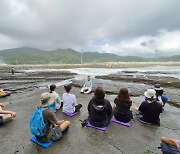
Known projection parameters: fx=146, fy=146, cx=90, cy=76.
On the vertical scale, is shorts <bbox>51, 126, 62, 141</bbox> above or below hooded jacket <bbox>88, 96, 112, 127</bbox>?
below

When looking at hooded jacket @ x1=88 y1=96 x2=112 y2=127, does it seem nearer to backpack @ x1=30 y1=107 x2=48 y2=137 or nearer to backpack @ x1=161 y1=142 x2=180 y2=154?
backpack @ x1=30 y1=107 x2=48 y2=137

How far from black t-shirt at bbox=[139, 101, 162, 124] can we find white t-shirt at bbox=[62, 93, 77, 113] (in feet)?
9.51

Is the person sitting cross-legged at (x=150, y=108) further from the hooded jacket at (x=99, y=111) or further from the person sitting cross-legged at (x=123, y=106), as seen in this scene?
the hooded jacket at (x=99, y=111)

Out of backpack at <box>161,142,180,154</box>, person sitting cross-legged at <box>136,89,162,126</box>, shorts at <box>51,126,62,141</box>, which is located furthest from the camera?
person sitting cross-legged at <box>136,89,162,126</box>

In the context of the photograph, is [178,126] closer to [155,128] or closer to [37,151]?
[155,128]

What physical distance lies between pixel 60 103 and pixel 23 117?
73.6 inches

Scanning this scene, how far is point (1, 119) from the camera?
235 inches

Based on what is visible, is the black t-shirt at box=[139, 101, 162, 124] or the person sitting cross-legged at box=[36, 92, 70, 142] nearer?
the person sitting cross-legged at box=[36, 92, 70, 142]

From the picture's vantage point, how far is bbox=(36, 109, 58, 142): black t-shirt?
4043 mm

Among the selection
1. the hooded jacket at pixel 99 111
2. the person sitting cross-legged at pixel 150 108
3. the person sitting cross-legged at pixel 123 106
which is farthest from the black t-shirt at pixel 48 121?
the person sitting cross-legged at pixel 150 108

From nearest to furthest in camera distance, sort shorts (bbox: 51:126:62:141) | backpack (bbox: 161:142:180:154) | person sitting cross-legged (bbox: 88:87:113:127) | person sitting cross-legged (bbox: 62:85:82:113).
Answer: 1. backpack (bbox: 161:142:180:154)
2. shorts (bbox: 51:126:62:141)
3. person sitting cross-legged (bbox: 88:87:113:127)
4. person sitting cross-legged (bbox: 62:85:82:113)

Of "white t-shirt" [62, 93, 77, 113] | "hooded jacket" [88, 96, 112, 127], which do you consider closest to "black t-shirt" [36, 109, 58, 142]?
"hooded jacket" [88, 96, 112, 127]

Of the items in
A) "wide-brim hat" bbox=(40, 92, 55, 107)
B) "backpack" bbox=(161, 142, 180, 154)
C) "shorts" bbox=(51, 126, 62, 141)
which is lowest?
"shorts" bbox=(51, 126, 62, 141)

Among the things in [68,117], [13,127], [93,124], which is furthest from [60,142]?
[13,127]
